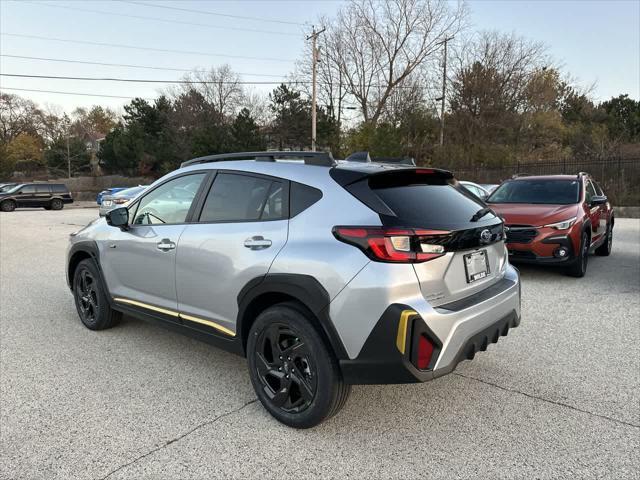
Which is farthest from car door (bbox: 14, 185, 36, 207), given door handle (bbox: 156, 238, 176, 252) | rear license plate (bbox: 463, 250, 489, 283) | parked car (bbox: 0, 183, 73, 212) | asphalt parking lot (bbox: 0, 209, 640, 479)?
rear license plate (bbox: 463, 250, 489, 283)

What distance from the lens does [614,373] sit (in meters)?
3.68

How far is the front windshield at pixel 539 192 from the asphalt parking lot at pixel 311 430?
3111mm

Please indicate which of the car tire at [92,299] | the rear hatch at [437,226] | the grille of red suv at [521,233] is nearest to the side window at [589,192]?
the grille of red suv at [521,233]

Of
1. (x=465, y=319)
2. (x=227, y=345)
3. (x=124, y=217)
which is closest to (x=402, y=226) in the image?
(x=465, y=319)

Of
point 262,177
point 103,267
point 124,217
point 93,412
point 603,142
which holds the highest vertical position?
point 603,142

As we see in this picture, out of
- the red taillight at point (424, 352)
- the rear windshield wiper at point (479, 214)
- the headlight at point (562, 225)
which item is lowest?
the red taillight at point (424, 352)

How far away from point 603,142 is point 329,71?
21.8m

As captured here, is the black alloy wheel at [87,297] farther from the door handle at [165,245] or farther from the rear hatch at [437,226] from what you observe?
the rear hatch at [437,226]

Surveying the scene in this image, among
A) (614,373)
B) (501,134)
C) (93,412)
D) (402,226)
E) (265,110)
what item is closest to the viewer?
(402,226)

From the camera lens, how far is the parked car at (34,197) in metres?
27.2

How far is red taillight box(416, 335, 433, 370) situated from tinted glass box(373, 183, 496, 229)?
637 millimetres

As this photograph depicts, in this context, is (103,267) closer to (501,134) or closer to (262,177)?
(262,177)

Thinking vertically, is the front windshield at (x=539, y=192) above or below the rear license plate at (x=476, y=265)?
above

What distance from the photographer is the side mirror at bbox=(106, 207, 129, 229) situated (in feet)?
13.4
